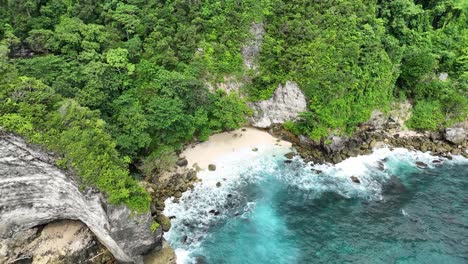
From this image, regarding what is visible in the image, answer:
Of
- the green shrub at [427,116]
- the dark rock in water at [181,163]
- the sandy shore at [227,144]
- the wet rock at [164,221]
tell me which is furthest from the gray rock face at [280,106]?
the wet rock at [164,221]

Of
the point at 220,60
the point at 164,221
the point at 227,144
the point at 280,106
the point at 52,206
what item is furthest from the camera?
the point at 280,106

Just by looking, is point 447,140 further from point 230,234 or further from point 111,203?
point 111,203

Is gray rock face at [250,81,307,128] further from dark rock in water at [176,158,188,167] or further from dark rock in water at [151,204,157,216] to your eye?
dark rock in water at [151,204,157,216]

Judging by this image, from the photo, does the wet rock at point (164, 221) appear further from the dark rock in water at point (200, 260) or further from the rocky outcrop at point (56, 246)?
the rocky outcrop at point (56, 246)

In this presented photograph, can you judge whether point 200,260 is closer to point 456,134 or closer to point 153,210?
point 153,210

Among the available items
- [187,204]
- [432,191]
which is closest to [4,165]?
[187,204]

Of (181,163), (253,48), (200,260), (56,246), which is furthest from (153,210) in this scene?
(253,48)
